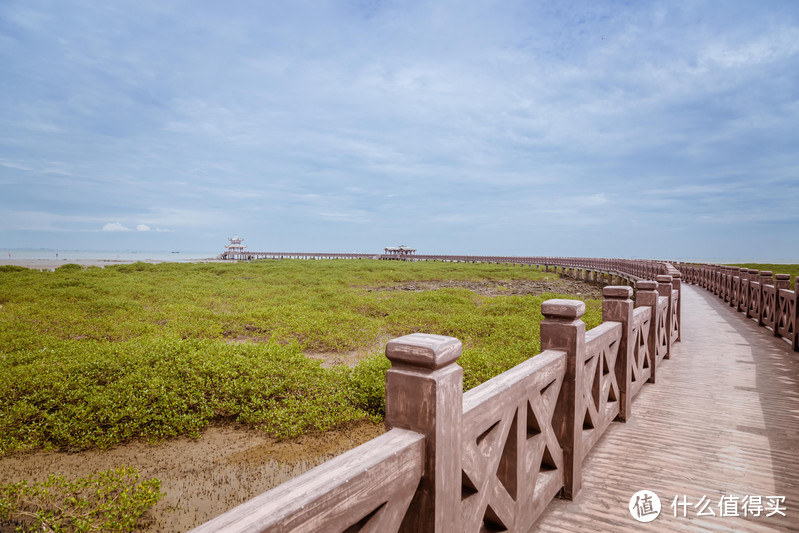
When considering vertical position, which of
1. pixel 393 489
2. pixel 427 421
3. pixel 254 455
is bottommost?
pixel 254 455

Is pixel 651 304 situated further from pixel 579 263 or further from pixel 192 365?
pixel 579 263

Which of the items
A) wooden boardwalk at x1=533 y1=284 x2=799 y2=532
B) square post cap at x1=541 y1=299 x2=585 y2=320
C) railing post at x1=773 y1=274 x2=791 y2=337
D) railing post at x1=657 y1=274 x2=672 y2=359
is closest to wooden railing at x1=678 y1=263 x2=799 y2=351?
railing post at x1=773 y1=274 x2=791 y2=337

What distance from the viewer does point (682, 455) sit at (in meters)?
4.28

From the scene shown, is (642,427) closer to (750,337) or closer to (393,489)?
(393,489)

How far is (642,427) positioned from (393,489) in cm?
439

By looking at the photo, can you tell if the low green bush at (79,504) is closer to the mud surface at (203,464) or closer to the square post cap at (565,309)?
the mud surface at (203,464)

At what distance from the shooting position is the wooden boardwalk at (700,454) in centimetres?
328

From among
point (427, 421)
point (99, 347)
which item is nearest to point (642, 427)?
point (427, 421)

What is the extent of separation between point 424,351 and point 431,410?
0.26 m

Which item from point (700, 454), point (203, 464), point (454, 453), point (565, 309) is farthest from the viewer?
point (203, 464)

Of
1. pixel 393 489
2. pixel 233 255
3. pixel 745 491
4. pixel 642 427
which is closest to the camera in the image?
pixel 393 489

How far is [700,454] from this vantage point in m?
4.29

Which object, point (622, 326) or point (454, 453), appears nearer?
point (454, 453)

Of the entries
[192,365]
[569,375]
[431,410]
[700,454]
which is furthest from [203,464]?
[700,454]
